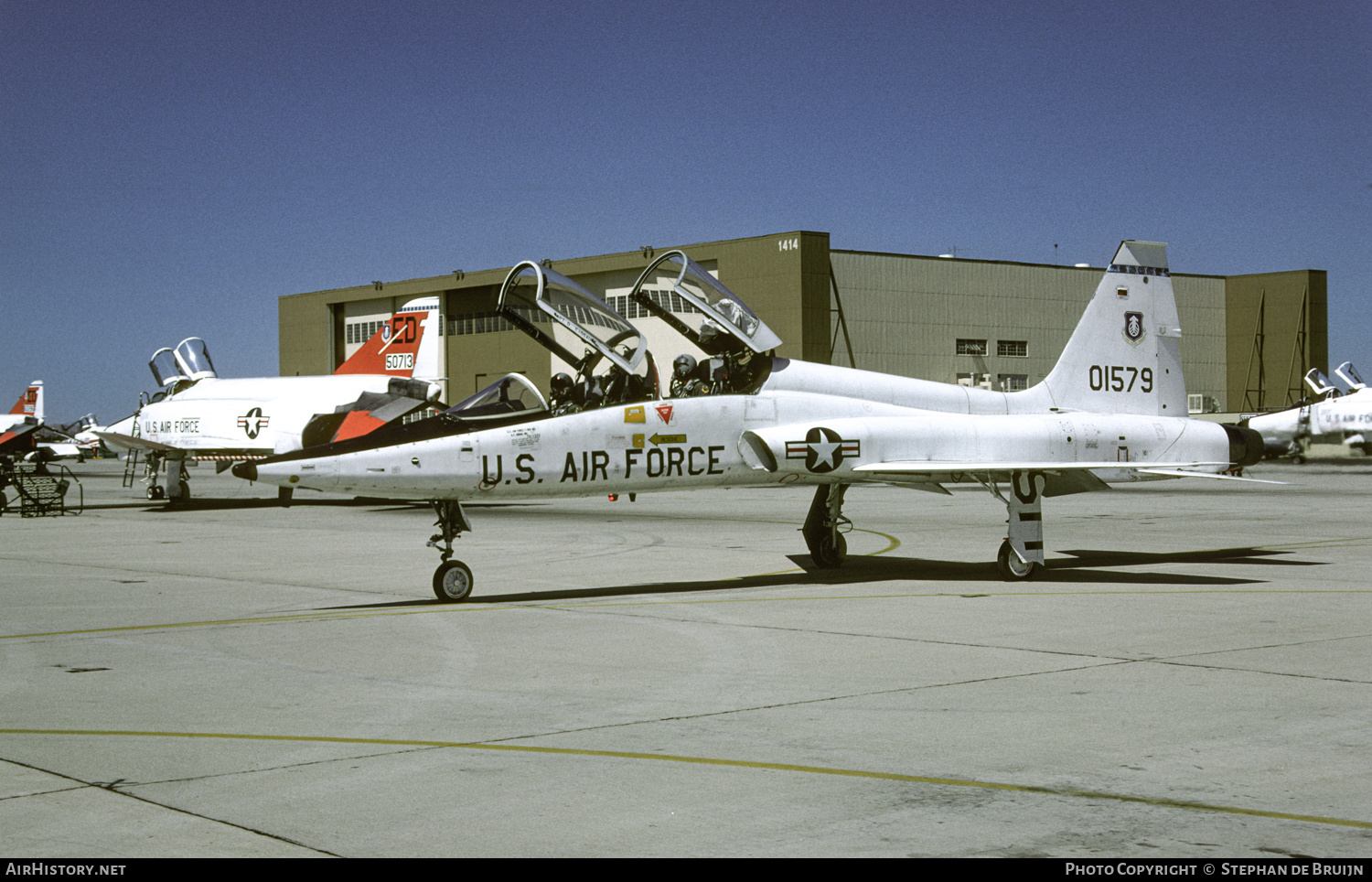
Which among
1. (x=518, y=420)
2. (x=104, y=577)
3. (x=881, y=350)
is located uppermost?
(x=881, y=350)

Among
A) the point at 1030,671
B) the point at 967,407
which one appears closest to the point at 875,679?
the point at 1030,671

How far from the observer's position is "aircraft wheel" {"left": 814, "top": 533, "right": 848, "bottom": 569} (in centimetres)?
1603

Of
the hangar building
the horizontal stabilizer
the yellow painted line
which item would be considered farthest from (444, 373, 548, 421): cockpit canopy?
the hangar building

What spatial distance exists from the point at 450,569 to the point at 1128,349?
385 inches

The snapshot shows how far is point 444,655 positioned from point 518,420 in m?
3.72

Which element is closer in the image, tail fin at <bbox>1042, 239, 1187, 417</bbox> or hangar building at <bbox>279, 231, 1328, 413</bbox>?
tail fin at <bbox>1042, 239, 1187, 417</bbox>

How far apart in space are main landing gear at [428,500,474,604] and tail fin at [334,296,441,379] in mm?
23635

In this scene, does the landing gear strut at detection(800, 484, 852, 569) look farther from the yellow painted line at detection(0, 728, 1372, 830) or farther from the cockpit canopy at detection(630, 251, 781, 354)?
the yellow painted line at detection(0, 728, 1372, 830)

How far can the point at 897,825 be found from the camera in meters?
5.18

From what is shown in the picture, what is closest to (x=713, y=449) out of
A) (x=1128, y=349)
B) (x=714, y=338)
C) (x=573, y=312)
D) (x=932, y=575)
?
(x=714, y=338)

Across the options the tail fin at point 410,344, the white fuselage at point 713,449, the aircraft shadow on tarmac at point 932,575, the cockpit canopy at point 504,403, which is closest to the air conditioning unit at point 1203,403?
the tail fin at point 410,344

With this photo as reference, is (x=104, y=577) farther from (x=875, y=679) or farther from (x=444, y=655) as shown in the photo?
(x=875, y=679)

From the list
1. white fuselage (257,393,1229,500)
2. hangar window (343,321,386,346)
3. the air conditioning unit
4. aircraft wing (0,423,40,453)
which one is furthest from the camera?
hangar window (343,321,386,346)

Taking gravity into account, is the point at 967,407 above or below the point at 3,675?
above
